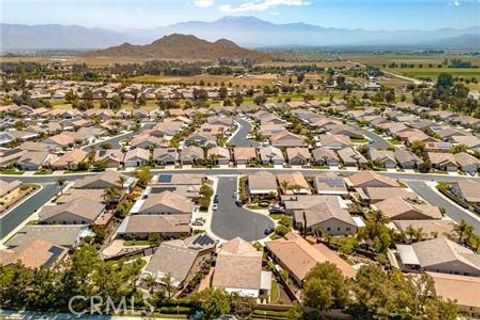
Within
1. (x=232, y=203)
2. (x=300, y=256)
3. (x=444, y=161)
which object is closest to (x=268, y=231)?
(x=300, y=256)

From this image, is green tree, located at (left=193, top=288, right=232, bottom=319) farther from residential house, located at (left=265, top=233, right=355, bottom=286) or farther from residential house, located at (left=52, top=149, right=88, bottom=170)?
residential house, located at (left=52, top=149, right=88, bottom=170)

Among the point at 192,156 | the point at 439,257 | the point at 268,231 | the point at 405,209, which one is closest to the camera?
the point at 439,257

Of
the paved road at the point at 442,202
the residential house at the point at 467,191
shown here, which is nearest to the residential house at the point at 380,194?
the paved road at the point at 442,202

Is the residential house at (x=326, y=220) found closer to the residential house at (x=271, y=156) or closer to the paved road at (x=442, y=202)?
the paved road at (x=442, y=202)

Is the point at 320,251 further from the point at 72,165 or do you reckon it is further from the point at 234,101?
the point at 234,101

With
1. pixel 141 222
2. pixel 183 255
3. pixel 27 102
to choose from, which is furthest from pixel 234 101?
pixel 183 255

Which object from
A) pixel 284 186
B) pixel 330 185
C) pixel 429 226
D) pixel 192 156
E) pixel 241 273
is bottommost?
pixel 429 226

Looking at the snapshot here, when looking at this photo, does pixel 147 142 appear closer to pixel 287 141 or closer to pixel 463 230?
pixel 287 141
